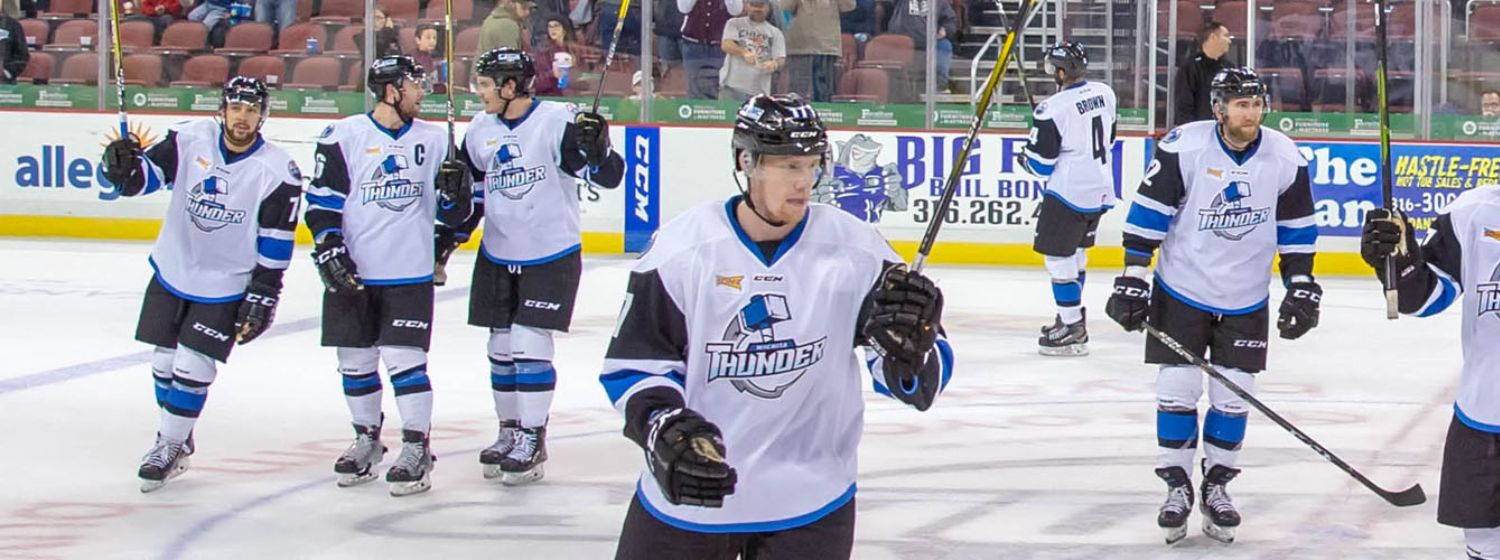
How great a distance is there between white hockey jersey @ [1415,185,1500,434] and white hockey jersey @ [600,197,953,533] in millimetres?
1234

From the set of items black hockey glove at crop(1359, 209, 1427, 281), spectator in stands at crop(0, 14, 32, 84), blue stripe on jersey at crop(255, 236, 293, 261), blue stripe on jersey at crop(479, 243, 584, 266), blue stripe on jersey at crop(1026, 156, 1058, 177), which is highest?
spectator in stands at crop(0, 14, 32, 84)

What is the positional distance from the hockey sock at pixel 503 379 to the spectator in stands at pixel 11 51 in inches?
314

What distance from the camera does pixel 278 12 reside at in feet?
43.0

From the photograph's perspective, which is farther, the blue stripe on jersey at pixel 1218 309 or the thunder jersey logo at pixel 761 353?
the blue stripe on jersey at pixel 1218 309

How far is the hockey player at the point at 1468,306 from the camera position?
12.0ft

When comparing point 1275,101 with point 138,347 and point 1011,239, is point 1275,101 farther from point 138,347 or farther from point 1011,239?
point 138,347

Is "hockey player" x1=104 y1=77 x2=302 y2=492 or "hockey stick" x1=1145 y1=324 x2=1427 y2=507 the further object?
"hockey player" x1=104 y1=77 x2=302 y2=492

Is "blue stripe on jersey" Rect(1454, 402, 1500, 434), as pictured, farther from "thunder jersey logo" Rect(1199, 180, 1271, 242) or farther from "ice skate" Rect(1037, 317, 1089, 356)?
"ice skate" Rect(1037, 317, 1089, 356)

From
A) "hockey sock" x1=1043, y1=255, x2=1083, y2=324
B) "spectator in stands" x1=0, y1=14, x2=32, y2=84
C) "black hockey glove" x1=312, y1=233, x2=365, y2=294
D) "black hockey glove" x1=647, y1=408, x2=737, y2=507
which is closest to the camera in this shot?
"black hockey glove" x1=647, y1=408, x2=737, y2=507

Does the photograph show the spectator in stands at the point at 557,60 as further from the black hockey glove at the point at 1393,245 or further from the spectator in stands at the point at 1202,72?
the black hockey glove at the point at 1393,245

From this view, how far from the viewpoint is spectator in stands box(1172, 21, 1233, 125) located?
11.6m

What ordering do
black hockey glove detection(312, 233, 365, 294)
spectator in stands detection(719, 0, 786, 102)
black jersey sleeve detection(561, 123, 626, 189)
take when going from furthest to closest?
1. spectator in stands detection(719, 0, 786, 102)
2. black jersey sleeve detection(561, 123, 626, 189)
3. black hockey glove detection(312, 233, 365, 294)

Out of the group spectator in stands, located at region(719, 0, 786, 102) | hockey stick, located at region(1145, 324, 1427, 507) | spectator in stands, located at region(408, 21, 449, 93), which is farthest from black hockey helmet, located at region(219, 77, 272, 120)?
spectator in stands, located at region(408, 21, 449, 93)

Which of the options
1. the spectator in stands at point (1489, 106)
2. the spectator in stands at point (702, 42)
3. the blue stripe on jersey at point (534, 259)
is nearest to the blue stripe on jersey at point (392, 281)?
the blue stripe on jersey at point (534, 259)
